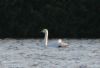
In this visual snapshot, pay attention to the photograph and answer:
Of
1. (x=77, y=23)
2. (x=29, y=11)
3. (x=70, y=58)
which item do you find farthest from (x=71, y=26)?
(x=70, y=58)

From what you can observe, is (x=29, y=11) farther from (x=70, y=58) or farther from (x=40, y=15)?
(x=70, y=58)

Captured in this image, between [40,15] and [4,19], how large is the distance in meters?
1.47

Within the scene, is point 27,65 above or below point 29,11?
below

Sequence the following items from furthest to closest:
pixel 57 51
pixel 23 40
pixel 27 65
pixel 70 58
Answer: pixel 23 40
pixel 57 51
pixel 70 58
pixel 27 65

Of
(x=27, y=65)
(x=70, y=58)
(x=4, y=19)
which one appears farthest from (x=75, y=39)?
(x=27, y=65)

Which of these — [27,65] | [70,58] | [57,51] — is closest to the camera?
[27,65]

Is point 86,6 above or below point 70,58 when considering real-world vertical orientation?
above

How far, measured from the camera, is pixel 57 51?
15227mm

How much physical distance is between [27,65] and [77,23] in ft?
22.2

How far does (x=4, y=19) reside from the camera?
18.8m

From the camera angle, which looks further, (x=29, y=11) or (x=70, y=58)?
(x=29, y=11)

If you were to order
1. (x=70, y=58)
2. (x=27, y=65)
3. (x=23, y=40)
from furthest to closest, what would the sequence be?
(x=23, y=40) < (x=70, y=58) < (x=27, y=65)

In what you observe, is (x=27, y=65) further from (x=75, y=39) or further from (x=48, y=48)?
(x=75, y=39)

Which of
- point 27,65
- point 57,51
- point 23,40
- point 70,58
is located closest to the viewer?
point 27,65
